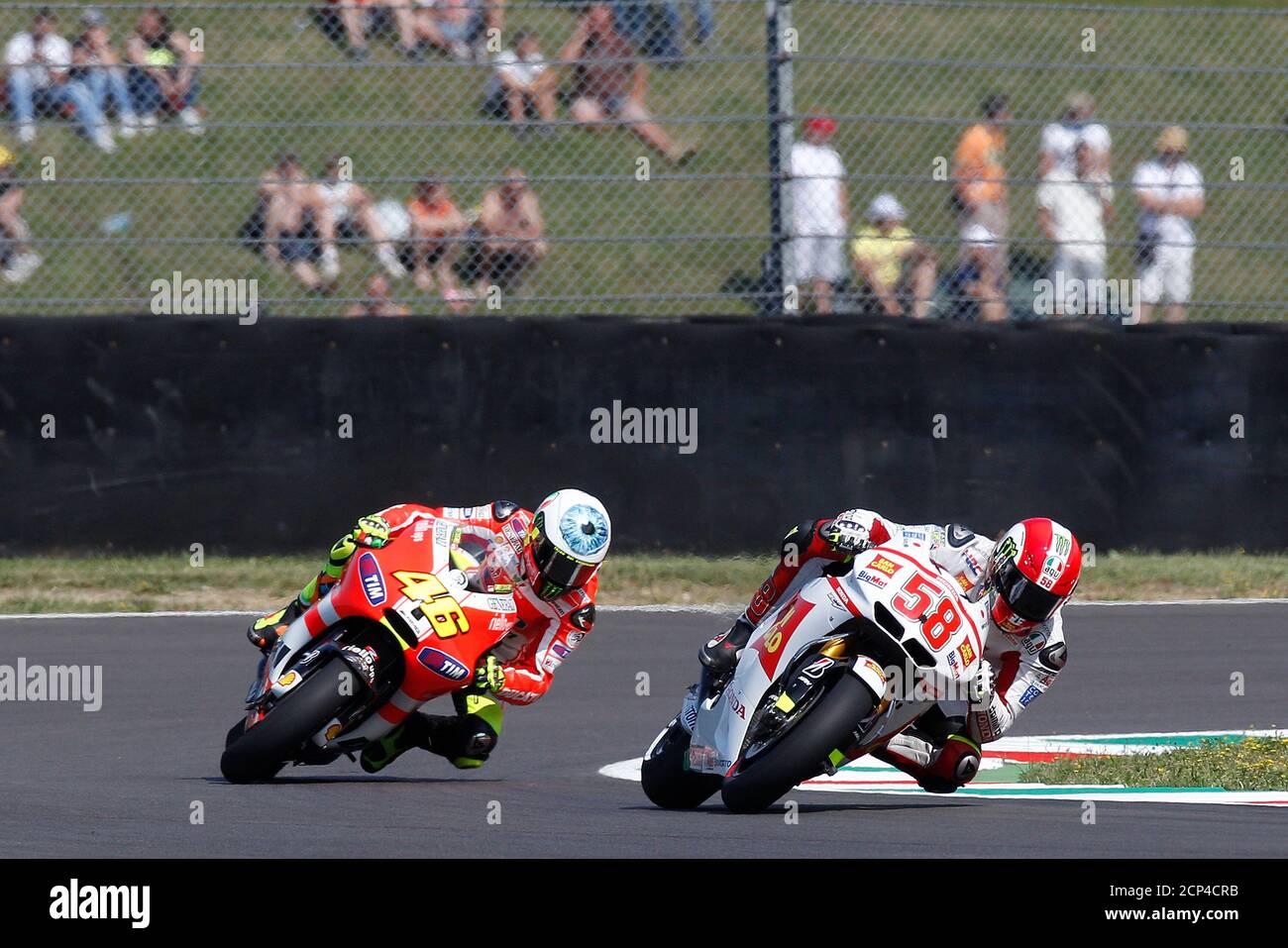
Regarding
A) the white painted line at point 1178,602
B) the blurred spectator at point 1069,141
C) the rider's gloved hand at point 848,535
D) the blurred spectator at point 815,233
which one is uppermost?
the blurred spectator at point 1069,141

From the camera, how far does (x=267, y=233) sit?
13.7 m

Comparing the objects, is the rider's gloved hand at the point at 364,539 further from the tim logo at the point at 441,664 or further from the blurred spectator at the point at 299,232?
the blurred spectator at the point at 299,232

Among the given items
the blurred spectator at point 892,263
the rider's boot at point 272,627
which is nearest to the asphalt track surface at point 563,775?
the rider's boot at point 272,627

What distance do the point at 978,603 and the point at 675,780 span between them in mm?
1201

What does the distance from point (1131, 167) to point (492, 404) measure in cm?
424

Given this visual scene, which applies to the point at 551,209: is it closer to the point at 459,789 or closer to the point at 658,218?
the point at 658,218

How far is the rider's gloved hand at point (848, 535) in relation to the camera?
785cm

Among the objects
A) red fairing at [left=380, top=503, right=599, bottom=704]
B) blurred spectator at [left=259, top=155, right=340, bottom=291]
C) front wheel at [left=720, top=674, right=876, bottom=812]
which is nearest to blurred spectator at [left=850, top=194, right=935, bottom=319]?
blurred spectator at [left=259, top=155, right=340, bottom=291]

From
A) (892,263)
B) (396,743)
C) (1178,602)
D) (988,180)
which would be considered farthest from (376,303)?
(396,743)

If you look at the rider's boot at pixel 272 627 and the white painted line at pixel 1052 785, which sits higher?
the rider's boot at pixel 272 627

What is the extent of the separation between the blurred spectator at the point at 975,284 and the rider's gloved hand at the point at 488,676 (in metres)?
6.26

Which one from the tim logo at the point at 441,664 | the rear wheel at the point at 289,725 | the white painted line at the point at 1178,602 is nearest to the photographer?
the rear wheel at the point at 289,725

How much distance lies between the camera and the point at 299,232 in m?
13.7
